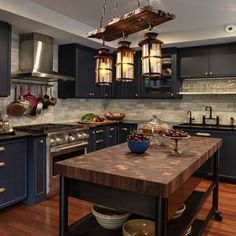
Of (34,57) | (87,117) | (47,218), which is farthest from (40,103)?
(47,218)

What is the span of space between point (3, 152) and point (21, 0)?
6.00 feet

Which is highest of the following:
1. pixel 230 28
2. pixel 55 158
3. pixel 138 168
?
pixel 230 28

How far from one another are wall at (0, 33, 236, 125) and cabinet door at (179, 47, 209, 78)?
1.73 ft

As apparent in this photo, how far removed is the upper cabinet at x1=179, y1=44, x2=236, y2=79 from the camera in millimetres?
4637

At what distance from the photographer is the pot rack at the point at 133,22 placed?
190 centimetres

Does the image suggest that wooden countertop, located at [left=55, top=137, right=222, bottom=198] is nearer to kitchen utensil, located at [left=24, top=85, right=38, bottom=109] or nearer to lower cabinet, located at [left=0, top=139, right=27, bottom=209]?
lower cabinet, located at [left=0, top=139, right=27, bottom=209]

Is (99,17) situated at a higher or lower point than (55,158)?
higher

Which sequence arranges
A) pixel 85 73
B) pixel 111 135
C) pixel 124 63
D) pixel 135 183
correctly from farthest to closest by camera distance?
pixel 111 135 < pixel 85 73 < pixel 124 63 < pixel 135 183

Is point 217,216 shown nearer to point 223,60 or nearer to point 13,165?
point 13,165

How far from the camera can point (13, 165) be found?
3.27 meters

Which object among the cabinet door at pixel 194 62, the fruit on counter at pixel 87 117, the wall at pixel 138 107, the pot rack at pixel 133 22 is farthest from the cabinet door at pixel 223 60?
the pot rack at pixel 133 22

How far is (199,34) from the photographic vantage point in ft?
14.9

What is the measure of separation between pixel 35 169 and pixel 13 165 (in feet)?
0.96

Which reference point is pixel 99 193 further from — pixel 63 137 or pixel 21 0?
pixel 21 0
